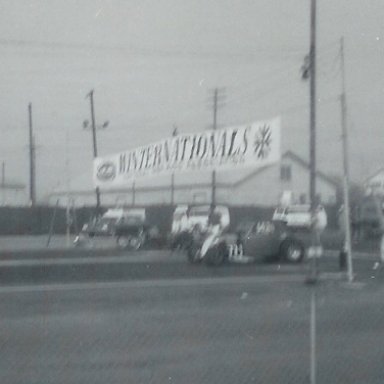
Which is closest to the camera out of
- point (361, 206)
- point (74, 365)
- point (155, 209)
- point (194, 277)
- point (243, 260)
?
point (74, 365)

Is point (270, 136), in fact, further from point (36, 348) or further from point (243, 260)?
point (243, 260)

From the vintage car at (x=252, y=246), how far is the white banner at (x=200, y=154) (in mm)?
16703

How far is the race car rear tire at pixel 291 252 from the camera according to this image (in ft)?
95.9

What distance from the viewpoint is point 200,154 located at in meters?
10.4

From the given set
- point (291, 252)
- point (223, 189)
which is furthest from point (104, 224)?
point (291, 252)

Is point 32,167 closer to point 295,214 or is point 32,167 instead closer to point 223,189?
point 223,189

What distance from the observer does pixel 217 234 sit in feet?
95.5

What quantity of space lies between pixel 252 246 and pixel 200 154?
18742mm

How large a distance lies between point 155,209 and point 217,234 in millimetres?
17537

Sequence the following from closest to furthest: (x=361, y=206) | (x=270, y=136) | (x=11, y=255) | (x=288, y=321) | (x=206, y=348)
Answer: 1. (x=270, y=136)
2. (x=206, y=348)
3. (x=288, y=321)
4. (x=11, y=255)
5. (x=361, y=206)

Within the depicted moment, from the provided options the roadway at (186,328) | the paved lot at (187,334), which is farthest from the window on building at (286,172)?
the paved lot at (187,334)

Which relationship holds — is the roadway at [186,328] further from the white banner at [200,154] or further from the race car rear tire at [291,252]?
the race car rear tire at [291,252]

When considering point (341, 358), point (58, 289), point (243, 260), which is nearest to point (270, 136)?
point (341, 358)

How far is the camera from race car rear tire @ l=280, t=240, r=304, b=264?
2922cm
